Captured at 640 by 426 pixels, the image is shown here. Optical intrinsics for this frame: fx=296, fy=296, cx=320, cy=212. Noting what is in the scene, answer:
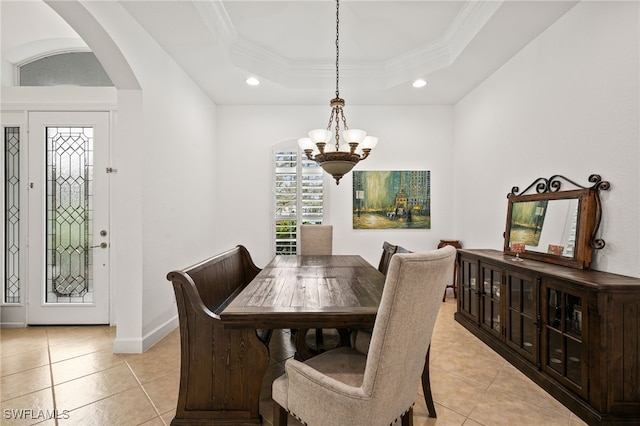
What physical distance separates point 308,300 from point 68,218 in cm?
310

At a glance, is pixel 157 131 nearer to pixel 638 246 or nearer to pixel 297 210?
pixel 297 210

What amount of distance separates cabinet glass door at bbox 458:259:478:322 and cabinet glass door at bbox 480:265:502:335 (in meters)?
0.12

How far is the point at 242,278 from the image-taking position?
9.98 feet

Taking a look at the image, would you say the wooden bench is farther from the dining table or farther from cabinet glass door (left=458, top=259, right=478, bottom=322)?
cabinet glass door (left=458, top=259, right=478, bottom=322)

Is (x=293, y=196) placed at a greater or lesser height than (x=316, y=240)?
greater

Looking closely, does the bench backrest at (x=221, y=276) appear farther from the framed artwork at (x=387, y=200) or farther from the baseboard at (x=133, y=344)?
the framed artwork at (x=387, y=200)

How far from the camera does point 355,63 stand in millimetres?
3852

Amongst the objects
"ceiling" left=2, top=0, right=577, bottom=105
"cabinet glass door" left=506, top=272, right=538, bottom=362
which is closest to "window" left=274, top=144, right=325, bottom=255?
"ceiling" left=2, top=0, right=577, bottom=105

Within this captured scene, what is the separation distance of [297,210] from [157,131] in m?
2.25

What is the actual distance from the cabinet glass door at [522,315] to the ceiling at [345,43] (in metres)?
2.25

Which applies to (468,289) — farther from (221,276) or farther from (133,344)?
(133,344)

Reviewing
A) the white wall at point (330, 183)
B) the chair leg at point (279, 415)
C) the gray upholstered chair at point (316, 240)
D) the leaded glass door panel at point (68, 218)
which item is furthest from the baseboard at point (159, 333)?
the chair leg at point (279, 415)

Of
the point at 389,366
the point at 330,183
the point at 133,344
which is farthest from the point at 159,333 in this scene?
the point at 330,183

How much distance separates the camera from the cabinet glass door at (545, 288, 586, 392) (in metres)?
1.86
